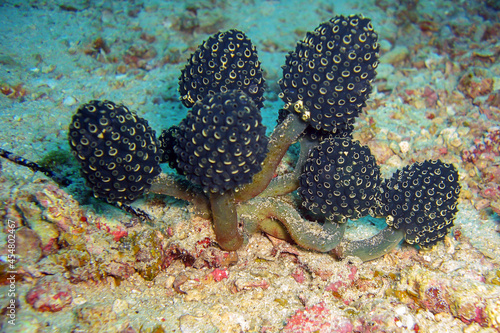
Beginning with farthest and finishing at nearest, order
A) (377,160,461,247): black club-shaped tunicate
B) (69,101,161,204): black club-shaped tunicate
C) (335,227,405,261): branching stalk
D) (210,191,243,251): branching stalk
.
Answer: (335,227,405,261): branching stalk → (377,160,461,247): black club-shaped tunicate → (210,191,243,251): branching stalk → (69,101,161,204): black club-shaped tunicate

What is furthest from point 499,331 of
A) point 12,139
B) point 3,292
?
point 12,139

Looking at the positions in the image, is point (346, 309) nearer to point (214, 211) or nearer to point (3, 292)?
point (214, 211)

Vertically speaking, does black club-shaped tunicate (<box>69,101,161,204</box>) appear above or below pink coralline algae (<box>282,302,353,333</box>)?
above

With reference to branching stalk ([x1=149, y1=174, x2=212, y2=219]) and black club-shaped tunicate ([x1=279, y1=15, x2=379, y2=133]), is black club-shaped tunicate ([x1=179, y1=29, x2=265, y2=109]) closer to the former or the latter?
black club-shaped tunicate ([x1=279, y1=15, x2=379, y2=133])

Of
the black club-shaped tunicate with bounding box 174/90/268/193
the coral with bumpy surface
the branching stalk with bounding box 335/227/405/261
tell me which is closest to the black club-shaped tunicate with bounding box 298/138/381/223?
the coral with bumpy surface

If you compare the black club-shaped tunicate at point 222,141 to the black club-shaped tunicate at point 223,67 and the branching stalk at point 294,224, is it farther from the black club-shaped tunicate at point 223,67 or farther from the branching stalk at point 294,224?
the branching stalk at point 294,224

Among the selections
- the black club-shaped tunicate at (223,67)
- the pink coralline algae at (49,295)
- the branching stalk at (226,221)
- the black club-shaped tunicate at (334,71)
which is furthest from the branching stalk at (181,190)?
the black club-shaped tunicate at (334,71)

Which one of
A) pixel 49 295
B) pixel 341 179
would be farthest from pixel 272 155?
pixel 49 295
